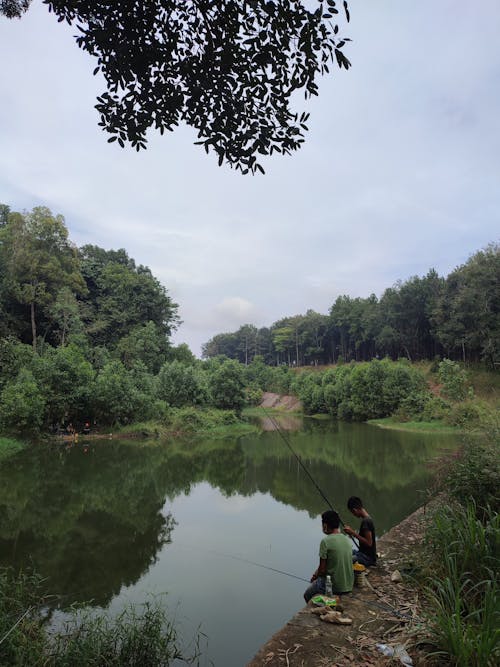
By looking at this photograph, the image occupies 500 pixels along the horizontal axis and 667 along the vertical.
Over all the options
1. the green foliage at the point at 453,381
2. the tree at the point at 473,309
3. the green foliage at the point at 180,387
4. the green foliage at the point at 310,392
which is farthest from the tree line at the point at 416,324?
the green foliage at the point at 180,387

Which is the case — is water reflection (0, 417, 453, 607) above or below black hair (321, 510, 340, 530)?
below

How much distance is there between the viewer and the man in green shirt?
4219 millimetres

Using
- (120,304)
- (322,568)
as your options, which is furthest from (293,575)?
(120,304)

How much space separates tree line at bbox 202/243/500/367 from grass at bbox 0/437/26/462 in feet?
101

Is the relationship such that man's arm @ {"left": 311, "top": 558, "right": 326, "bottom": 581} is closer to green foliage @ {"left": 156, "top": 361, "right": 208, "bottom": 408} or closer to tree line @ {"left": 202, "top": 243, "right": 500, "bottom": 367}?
green foliage @ {"left": 156, "top": 361, "right": 208, "bottom": 408}

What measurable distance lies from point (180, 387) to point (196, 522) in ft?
64.9

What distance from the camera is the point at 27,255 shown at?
2720 centimetres

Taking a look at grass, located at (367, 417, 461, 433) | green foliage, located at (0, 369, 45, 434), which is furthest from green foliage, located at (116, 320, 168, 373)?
grass, located at (367, 417, 461, 433)

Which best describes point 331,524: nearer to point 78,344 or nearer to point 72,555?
point 72,555

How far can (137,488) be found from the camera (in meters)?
12.1

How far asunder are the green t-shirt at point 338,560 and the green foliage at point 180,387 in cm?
2441

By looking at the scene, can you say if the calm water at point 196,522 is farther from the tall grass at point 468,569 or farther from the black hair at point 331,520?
the tall grass at point 468,569

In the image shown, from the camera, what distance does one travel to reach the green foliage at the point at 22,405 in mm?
18062

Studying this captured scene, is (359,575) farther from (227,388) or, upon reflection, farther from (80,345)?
(80,345)
